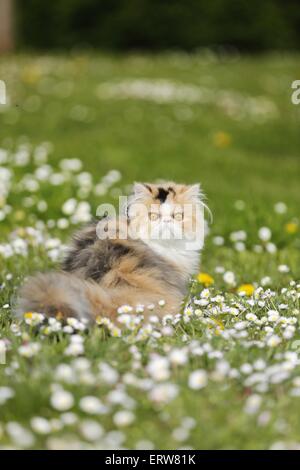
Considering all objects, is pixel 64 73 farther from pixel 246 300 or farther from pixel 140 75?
pixel 246 300

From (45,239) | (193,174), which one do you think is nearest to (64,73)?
(193,174)

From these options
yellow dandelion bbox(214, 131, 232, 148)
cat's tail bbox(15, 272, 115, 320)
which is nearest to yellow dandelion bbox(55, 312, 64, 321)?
cat's tail bbox(15, 272, 115, 320)

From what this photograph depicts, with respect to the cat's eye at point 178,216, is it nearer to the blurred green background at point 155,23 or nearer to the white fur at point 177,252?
the white fur at point 177,252

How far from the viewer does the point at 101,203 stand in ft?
23.5

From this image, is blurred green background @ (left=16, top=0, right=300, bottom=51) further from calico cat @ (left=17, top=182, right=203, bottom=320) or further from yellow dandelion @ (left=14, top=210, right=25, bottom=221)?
calico cat @ (left=17, top=182, right=203, bottom=320)

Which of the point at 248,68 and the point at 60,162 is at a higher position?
the point at 248,68

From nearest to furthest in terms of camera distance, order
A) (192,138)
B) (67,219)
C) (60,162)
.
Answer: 1. (67,219)
2. (60,162)
3. (192,138)

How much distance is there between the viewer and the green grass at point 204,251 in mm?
2910

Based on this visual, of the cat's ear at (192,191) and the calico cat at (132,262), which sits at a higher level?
the cat's ear at (192,191)

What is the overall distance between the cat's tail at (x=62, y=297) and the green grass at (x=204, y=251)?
0.11 meters

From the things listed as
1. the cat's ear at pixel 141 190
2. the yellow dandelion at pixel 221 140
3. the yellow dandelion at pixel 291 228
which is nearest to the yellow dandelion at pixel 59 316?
the cat's ear at pixel 141 190

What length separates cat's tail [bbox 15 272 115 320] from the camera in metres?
3.56

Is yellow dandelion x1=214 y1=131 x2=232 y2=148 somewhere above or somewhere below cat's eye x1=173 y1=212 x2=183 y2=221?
above

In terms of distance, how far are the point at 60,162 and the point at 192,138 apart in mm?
3126
